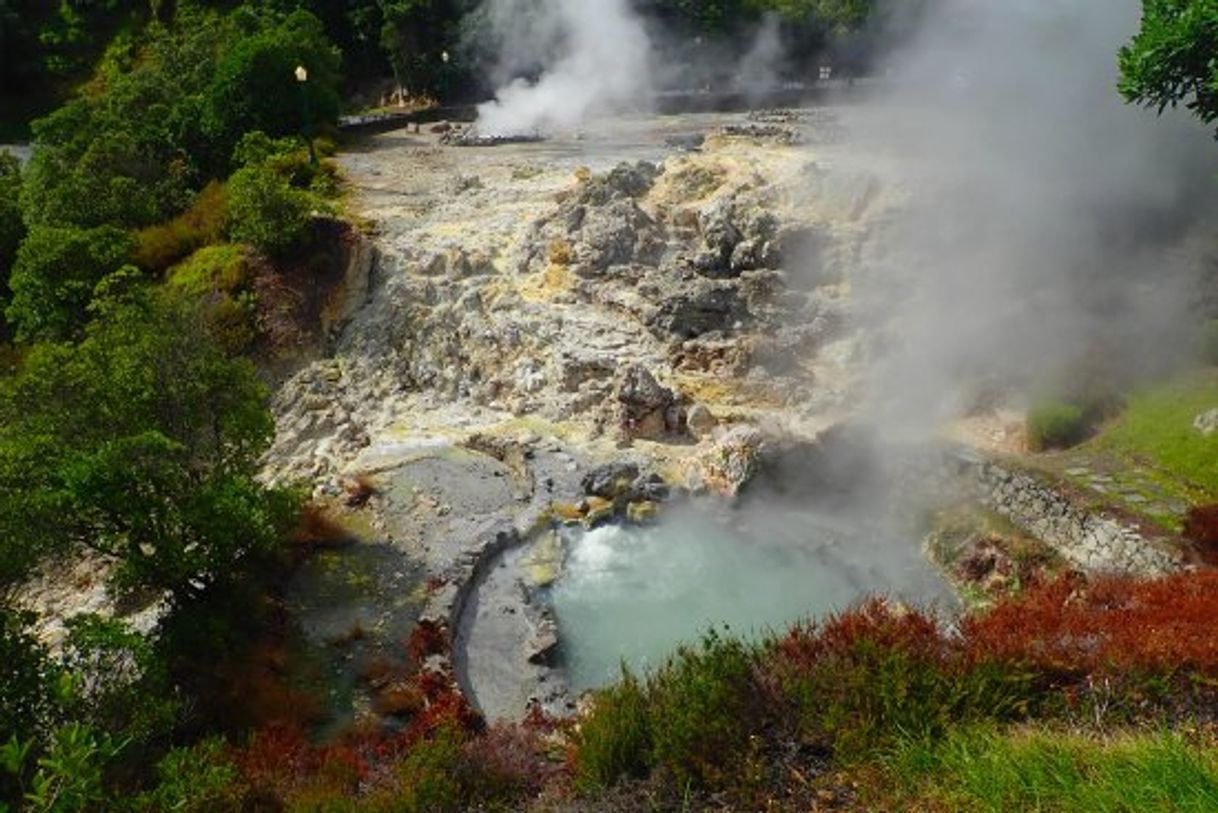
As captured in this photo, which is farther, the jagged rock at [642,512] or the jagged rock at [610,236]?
the jagged rock at [610,236]

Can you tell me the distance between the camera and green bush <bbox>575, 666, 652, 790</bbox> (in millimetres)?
8609

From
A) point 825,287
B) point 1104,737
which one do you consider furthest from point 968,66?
point 1104,737

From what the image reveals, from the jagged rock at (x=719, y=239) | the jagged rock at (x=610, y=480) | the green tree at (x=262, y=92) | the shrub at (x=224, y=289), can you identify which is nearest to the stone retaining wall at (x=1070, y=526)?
the jagged rock at (x=610, y=480)

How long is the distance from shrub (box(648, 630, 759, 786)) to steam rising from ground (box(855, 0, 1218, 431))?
11485 mm

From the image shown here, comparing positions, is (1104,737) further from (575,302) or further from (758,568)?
(575,302)

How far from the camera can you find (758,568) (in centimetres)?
1641

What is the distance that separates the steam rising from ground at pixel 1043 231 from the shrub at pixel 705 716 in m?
11.5

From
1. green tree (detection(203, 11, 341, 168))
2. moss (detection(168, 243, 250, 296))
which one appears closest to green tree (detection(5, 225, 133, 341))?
moss (detection(168, 243, 250, 296))

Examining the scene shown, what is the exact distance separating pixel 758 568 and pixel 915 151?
1509cm

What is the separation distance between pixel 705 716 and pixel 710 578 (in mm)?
7537

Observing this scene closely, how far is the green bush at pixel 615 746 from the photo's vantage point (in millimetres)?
8609

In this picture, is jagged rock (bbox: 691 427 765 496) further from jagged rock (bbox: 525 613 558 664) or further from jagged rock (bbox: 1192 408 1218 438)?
jagged rock (bbox: 1192 408 1218 438)

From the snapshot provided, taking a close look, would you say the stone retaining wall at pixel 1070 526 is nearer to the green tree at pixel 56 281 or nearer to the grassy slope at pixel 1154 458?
the grassy slope at pixel 1154 458

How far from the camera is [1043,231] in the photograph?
71.7ft
